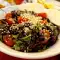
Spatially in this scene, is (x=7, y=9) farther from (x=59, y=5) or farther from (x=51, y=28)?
(x=59, y=5)

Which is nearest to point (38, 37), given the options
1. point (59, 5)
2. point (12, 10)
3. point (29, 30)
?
point (29, 30)

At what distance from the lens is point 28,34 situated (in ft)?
1.98

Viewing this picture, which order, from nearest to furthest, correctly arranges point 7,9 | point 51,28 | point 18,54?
1. point 18,54
2. point 51,28
3. point 7,9

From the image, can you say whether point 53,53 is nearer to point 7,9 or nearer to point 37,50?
point 37,50

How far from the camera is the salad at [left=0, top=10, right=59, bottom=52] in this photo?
589mm

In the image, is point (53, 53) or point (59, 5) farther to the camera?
point (59, 5)

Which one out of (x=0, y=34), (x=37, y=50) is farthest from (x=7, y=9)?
(x=37, y=50)

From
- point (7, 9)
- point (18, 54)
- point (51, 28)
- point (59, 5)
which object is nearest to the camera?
point (18, 54)

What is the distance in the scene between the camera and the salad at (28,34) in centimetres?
59

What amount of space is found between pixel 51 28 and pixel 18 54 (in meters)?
0.19

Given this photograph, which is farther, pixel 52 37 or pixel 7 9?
pixel 7 9

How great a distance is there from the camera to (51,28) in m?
0.65

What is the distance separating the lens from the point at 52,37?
0.62m

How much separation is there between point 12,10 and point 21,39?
0.83ft
